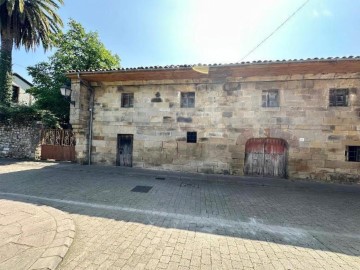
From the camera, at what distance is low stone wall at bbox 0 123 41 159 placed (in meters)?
11.4

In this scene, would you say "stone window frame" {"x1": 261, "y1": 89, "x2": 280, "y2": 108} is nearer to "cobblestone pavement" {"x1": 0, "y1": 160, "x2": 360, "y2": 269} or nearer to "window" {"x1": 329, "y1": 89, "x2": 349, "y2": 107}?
"window" {"x1": 329, "y1": 89, "x2": 349, "y2": 107}

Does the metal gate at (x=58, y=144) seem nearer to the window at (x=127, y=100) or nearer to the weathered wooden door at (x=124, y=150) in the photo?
the weathered wooden door at (x=124, y=150)

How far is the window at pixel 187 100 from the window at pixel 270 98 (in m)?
3.27

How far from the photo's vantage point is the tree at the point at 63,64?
13570 millimetres

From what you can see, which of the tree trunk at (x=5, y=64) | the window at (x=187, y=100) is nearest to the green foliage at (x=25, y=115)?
the tree trunk at (x=5, y=64)

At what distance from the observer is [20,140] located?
11680 millimetres

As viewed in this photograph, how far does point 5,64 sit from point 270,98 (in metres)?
16.9

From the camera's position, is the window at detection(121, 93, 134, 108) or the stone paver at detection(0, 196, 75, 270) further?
the window at detection(121, 93, 134, 108)

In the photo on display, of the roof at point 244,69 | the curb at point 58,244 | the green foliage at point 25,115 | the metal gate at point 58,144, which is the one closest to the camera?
the curb at point 58,244

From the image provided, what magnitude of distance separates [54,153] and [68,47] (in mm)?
9040

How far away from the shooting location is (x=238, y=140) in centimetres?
884

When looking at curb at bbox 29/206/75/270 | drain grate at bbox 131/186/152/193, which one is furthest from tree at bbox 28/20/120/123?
curb at bbox 29/206/75/270

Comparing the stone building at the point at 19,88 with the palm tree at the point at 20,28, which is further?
the stone building at the point at 19,88

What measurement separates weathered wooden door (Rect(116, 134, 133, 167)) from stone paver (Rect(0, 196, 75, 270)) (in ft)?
19.1
